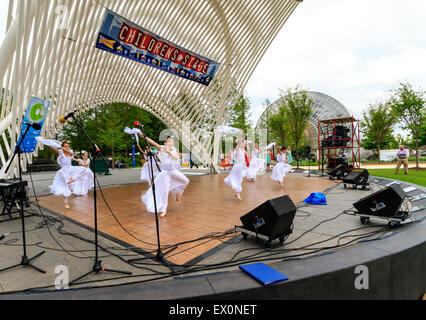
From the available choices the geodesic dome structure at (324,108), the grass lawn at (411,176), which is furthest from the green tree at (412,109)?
the geodesic dome structure at (324,108)

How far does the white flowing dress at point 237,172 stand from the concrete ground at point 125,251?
2443 millimetres

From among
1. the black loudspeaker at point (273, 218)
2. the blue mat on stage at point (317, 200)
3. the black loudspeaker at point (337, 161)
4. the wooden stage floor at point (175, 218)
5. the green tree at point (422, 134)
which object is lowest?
the wooden stage floor at point (175, 218)

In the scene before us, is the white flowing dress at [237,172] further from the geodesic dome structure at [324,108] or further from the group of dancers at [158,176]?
the geodesic dome structure at [324,108]

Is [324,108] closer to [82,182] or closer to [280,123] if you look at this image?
[280,123]

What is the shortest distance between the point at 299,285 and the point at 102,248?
9.20ft

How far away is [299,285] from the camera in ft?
7.06

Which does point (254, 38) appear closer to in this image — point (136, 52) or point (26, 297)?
point (136, 52)

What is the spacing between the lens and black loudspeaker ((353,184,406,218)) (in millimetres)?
3852

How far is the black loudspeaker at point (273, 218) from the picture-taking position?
3.11m

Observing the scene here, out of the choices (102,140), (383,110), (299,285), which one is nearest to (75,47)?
(299,285)

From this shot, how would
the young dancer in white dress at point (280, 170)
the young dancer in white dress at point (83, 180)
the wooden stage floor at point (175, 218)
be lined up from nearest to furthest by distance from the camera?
1. the wooden stage floor at point (175, 218)
2. the young dancer in white dress at point (83, 180)
3. the young dancer in white dress at point (280, 170)

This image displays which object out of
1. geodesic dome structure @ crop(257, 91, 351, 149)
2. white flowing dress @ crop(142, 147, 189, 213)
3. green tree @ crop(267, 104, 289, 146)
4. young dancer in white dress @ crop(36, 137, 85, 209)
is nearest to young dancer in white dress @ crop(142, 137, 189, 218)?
white flowing dress @ crop(142, 147, 189, 213)

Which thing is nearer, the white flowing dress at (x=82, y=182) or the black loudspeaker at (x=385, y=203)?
the black loudspeaker at (x=385, y=203)

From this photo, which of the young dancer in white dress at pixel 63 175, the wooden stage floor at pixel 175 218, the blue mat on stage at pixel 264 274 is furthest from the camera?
the young dancer in white dress at pixel 63 175
